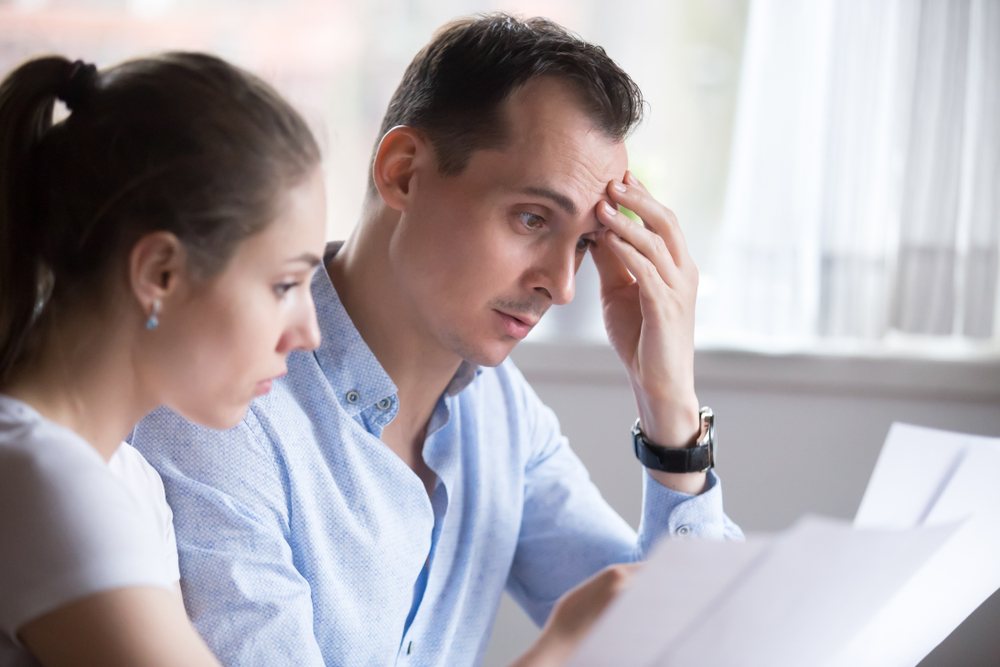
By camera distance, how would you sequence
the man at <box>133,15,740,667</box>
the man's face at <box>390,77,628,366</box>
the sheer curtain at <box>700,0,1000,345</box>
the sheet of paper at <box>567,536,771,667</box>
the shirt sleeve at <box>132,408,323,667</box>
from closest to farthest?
the sheet of paper at <box>567,536,771,667</box>, the shirt sleeve at <box>132,408,323,667</box>, the man at <box>133,15,740,667</box>, the man's face at <box>390,77,628,366</box>, the sheer curtain at <box>700,0,1000,345</box>

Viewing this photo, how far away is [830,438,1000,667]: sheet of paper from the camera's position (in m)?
0.75

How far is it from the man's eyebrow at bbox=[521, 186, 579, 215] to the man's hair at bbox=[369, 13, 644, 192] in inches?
2.9

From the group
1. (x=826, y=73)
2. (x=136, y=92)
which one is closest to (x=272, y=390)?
(x=136, y=92)

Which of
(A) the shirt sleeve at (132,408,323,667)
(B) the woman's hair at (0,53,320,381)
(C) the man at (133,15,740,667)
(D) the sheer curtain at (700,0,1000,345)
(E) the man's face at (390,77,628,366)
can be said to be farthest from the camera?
(D) the sheer curtain at (700,0,1000,345)

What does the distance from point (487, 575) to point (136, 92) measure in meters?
0.76

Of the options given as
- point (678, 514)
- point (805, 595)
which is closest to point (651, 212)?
point (678, 514)

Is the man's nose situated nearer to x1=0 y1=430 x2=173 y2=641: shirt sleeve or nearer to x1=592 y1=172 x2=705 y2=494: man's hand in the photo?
x1=592 y1=172 x2=705 y2=494: man's hand

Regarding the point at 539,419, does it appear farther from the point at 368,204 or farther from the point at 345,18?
the point at 345,18

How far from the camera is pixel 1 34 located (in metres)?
→ 1.95

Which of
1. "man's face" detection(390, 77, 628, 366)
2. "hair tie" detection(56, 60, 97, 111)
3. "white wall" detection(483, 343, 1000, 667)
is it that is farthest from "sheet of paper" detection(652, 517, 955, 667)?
"white wall" detection(483, 343, 1000, 667)

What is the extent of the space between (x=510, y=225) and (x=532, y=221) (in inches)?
1.3

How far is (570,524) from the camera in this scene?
3.92 ft

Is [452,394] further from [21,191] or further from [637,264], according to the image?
[21,191]

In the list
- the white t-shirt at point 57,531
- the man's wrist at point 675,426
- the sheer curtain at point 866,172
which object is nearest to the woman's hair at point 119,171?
the white t-shirt at point 57,531
